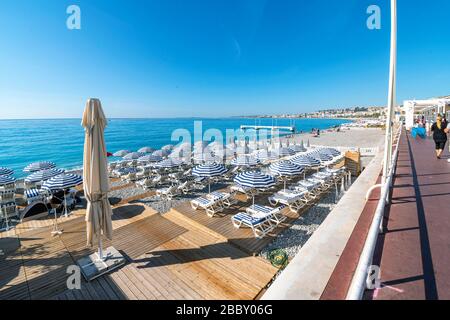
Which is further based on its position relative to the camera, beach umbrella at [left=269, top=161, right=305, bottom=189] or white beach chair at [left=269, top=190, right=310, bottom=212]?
beach umbrella at [left=269, top=161, right=305, bottom=189]

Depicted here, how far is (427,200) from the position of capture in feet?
13.2

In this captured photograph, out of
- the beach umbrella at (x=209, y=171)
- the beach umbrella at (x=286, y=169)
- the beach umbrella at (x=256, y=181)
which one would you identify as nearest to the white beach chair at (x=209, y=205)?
the beach umbrella at (x=209, y=171)

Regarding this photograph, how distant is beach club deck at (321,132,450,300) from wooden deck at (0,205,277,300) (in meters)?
2.26

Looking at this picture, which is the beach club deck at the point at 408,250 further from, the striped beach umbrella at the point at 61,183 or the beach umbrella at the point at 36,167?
the beach umbrella at the point at 36,167

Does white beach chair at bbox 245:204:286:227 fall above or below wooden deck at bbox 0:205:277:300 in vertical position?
above

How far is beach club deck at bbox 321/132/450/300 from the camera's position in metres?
1.90

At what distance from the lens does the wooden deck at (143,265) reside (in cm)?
404

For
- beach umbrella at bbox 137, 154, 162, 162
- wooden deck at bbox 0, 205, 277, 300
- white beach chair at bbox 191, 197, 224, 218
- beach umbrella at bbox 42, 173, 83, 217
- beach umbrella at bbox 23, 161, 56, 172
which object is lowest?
wooden deck at bbox 0, 205, 277, 300

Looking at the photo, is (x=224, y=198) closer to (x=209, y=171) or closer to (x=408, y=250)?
(x=209, y=171)

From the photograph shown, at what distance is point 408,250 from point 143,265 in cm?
490

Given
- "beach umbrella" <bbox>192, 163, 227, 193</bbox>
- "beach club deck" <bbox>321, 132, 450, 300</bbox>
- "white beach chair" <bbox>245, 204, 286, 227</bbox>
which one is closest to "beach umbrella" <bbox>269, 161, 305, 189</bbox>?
"white beach chair" <bbox>245, 204, 286, 227</bbox>

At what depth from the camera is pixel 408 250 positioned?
2.48 m

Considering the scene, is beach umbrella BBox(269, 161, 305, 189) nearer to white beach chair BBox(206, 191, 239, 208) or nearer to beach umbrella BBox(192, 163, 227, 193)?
white beach chair BBox(206, 191, 239, 208)
